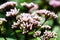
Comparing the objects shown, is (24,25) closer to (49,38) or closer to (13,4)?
(49,38)

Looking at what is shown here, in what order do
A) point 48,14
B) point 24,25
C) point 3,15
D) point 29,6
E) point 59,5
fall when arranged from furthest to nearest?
1. point 59,5
2. point 3,15
3. point 29,6
4. point 48,14
5. point 24,25

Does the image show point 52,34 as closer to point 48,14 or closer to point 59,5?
point 48,14

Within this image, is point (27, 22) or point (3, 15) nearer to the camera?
point (27, 22)

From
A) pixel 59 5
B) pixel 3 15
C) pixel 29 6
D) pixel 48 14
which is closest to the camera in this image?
pixel 48 14

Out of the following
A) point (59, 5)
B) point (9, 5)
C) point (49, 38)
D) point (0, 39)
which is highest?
point (59, 5)

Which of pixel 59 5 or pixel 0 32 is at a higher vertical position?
pixel 59 5

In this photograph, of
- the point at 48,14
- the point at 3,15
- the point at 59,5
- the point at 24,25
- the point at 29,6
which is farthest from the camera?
the point at 59,5

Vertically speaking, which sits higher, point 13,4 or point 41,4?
point 41,4

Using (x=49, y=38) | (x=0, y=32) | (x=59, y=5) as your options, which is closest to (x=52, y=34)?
(x=49, y=38)

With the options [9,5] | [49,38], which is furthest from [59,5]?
[49,38]
